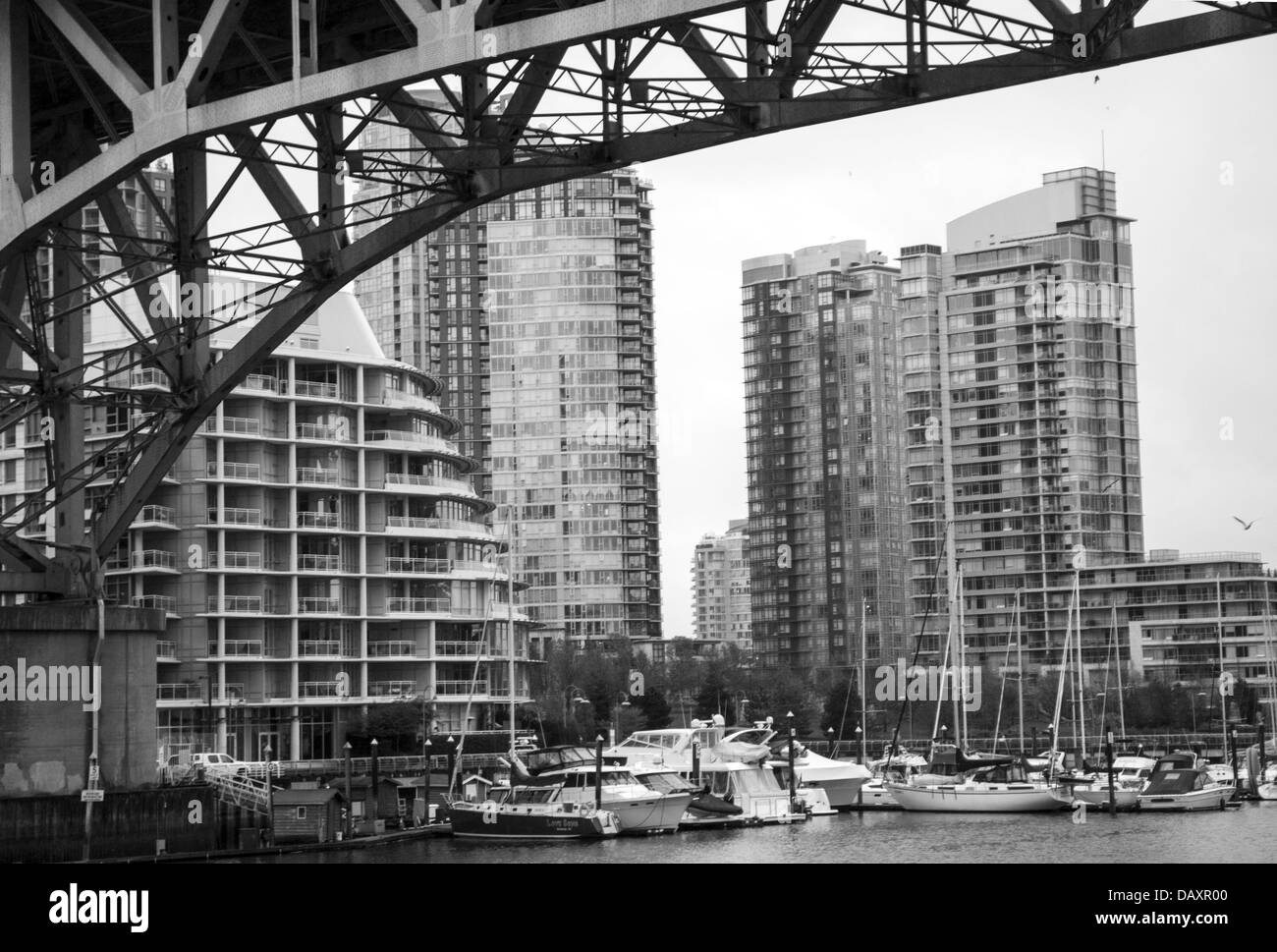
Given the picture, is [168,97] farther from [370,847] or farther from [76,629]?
[370,847]

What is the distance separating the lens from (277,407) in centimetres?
7906

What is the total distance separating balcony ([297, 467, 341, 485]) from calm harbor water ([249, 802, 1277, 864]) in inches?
1083

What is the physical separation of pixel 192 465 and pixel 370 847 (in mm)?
29785

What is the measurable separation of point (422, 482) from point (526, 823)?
31.6 m

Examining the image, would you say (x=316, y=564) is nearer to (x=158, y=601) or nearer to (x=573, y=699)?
(x=158, y=601)

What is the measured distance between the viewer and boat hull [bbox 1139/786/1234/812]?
66.1 meters

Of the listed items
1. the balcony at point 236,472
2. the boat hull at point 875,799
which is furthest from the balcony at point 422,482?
the boat hull at point 875,799

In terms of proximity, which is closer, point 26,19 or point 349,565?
point 26,19

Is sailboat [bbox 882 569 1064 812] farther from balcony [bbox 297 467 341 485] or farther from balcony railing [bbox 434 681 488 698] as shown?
balcony [bbox 297 467 341 485]

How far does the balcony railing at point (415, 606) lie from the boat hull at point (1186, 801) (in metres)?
32.1

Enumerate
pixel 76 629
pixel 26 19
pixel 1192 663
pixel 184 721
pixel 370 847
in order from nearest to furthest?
1. pixel 26 19
2. pixel 76 629
3. pixel 370 847
4. pixel 184 721
5. pixel 1192 663

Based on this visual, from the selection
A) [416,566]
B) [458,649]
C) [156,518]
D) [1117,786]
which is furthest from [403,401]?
[1117,786]
